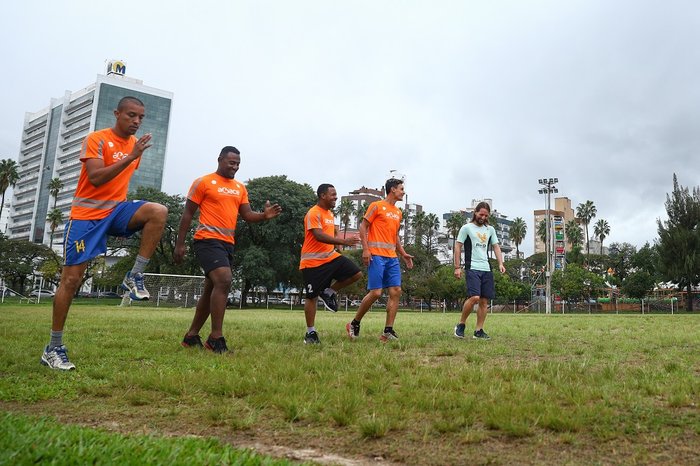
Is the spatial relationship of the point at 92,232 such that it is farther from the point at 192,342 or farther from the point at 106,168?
the point at 192,342

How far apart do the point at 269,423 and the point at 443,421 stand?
104 cm

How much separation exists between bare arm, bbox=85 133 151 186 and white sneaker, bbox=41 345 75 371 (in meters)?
1.61

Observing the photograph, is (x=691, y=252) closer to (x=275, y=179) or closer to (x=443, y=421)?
(x=275, y=179)

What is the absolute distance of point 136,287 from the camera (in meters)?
4.89

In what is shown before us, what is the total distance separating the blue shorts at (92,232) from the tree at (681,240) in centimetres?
6103

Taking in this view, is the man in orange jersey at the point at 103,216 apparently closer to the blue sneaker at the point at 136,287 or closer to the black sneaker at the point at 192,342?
the blue sneaker at the point at 136,287

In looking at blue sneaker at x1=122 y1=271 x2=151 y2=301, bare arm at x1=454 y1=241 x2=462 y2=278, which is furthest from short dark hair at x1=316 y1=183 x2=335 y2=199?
blue sneaker at x1=122 y1=271 x2=151 y2=301

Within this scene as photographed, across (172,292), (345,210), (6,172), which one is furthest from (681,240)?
(6,172)

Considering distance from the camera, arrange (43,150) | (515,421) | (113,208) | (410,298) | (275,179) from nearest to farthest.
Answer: (515,421) < (113,208) < (275,179) < (410,298) < (43,150)

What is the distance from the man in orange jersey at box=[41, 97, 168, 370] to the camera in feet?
16.2

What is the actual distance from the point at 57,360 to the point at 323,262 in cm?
377

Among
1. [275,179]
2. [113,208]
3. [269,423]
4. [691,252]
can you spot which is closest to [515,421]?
[269,423]

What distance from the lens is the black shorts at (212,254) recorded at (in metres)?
6.25

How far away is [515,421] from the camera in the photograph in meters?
3.00
